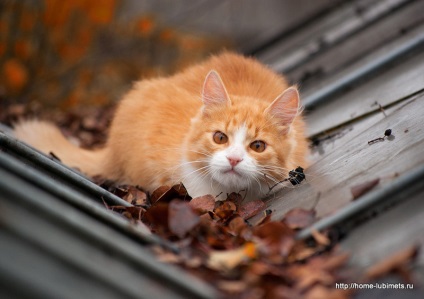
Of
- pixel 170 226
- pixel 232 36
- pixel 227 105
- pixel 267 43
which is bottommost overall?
pixel 170 226

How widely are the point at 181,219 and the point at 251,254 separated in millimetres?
425

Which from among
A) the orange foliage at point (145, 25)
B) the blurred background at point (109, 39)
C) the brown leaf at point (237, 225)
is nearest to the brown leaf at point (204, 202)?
the brown leaf at point (237, 225)

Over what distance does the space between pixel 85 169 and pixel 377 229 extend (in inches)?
104

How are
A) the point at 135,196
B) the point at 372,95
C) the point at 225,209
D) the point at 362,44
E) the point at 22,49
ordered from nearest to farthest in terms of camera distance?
the point at 225,209 → the point at 135,196 → the point at 372,95 → the point at 362,44 → the point at 22,49

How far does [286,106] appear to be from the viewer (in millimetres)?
3416

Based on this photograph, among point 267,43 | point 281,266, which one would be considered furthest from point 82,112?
point 281,266

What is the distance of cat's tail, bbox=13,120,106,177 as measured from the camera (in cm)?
428

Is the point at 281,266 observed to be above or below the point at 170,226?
below

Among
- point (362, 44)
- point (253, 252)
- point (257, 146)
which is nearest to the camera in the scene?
point (253, 252)

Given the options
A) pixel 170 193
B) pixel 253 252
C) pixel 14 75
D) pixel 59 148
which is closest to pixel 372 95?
pixel 170 193

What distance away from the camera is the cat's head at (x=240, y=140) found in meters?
3.25

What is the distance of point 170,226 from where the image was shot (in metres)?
2.52

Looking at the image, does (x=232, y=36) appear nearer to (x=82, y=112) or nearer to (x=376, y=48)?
(x=82, y=112)

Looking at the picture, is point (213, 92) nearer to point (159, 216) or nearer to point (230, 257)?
point (159, 216)
